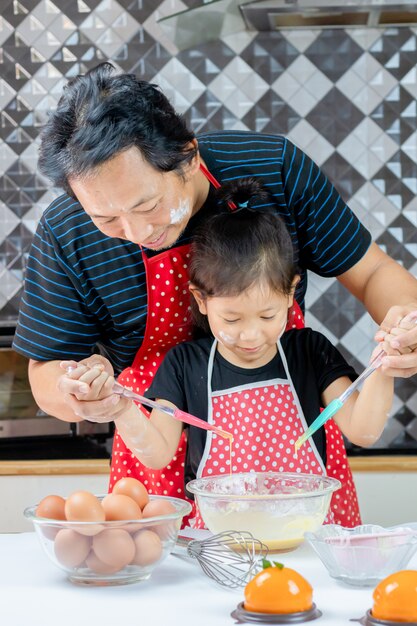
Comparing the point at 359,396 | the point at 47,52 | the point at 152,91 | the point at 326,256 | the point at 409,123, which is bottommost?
the point at 359,396

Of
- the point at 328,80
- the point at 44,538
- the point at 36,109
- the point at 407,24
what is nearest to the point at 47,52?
the point at 36,109

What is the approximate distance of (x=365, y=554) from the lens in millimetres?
1049

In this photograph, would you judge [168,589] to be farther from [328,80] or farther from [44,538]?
[328,80]

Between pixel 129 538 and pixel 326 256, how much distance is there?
78 centimetres

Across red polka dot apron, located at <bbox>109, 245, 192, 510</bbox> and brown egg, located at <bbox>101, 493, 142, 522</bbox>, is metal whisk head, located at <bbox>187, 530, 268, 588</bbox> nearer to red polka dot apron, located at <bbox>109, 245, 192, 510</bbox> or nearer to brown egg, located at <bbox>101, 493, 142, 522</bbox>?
brown egg, located at <bbox>101, 493, 142, 522</bbox>

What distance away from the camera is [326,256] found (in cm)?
168

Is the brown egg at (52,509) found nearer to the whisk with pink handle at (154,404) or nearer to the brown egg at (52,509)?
the brown egg at (52,509)

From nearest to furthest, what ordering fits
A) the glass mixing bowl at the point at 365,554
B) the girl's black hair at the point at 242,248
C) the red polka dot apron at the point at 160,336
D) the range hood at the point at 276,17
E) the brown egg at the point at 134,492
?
the glass mixing bowl at the point at 365,554, the brown egg at the point at 134,492, the girl's black hair at the point at 242,248, the red polka dot apron at the point at 160,336, the range hood at the point at 276,17

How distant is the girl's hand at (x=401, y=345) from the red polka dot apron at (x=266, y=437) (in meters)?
0.26

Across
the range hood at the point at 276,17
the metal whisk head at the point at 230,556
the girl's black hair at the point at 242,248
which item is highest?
the range hood at the point at 276,17

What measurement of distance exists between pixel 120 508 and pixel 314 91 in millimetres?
2279

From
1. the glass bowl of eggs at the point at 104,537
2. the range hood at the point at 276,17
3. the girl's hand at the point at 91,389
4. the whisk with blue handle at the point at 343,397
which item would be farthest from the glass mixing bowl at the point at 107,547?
the range hood at the point at 276,17

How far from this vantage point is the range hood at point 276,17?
108 inches

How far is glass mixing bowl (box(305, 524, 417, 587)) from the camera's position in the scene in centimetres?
105
